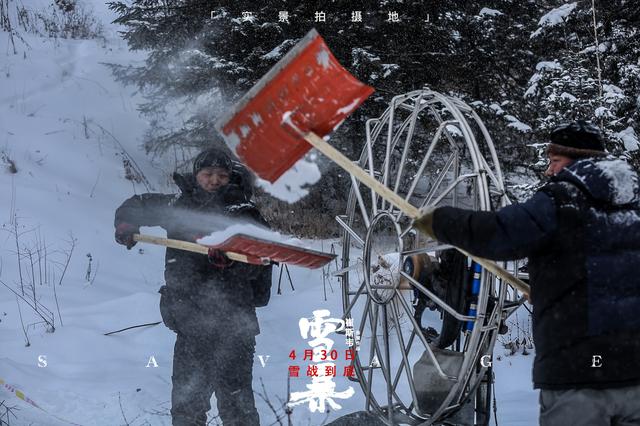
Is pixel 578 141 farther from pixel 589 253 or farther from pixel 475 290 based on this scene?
pixel 475 290

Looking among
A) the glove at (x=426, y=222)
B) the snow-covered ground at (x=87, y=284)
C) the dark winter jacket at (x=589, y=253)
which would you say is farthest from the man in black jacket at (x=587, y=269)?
the snow-covered ground at (x=87, y=284)

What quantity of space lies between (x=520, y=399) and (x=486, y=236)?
324 cm

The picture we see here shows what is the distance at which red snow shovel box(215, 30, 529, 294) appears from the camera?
2590 millimetres

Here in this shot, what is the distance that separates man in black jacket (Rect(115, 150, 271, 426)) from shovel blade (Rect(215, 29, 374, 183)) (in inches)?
38.7

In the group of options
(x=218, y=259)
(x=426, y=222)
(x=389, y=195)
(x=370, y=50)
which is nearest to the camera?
(x=426, y=222)

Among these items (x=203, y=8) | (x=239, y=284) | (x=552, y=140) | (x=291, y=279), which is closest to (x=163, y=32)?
(x=203, y=8)

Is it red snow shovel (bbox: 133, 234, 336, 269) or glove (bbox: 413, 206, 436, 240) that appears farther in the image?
red snow shovel (bbox: 133, 234, 336, 269)

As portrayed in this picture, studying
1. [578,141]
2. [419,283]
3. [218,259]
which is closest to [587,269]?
[578,141]

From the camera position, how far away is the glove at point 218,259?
11.3 feet

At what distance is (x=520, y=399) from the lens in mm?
4848

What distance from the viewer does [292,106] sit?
8.64 ft

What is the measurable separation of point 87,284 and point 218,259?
3.42 meters

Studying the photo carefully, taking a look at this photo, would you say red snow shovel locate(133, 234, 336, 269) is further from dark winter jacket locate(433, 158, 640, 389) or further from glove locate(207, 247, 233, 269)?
dark winter jacket locate(433, 158, 640, 389)

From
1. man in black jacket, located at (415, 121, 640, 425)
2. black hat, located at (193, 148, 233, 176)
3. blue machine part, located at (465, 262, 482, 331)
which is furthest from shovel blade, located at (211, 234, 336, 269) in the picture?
man in black jacket, located at (415, 121, 640, 425)
